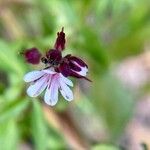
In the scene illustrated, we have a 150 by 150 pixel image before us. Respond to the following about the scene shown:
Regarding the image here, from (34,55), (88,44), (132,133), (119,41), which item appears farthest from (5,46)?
(132,133)

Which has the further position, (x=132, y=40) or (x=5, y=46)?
(x=132, y=40)

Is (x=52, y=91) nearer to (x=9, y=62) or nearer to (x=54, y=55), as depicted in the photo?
(x=54, y=55)

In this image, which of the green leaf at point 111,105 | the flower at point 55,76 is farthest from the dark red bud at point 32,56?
the green leaf at point 111,105

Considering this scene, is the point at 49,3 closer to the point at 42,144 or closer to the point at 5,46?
the point at 5,46

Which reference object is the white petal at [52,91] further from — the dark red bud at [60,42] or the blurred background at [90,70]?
the blurred background at [90,70]

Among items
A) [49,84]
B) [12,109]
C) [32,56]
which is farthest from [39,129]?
[49,84]

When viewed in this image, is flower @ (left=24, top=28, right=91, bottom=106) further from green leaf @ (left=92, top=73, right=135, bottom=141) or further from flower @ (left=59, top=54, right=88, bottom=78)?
green leaf @ (left=92, top=73, right=135, bottom=141)
